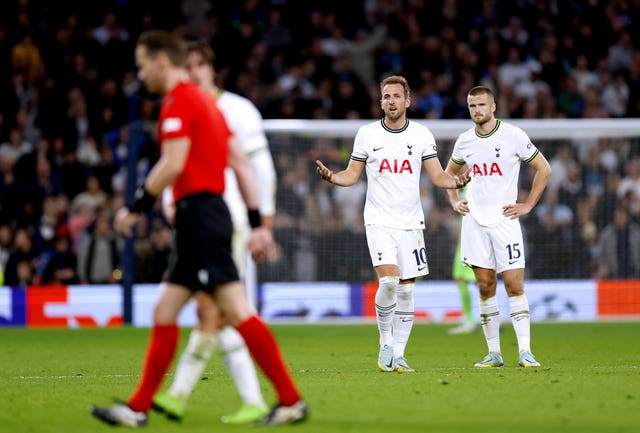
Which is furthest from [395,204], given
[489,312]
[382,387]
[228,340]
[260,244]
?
[260,244]

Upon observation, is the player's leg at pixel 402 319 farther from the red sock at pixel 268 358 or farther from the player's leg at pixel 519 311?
the red sock at pixel 268 358

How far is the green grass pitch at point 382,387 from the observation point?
23.1 feet

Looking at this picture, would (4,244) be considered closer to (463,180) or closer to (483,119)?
(483,119)

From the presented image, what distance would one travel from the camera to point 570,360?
12039 mm

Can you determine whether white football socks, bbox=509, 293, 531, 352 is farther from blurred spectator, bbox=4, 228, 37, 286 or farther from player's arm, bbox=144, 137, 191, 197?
blurred spectator, bbox=4, 228, 37, 286

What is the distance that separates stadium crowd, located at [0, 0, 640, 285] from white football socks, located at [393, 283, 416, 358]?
910cm

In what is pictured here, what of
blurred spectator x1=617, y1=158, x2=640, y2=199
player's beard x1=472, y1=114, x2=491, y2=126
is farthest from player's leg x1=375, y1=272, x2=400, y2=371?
blurred spectator x1=617, y1=158, x2=640, y2=199

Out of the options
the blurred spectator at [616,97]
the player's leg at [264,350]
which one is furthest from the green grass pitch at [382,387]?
the blurred spectator at [616,97]

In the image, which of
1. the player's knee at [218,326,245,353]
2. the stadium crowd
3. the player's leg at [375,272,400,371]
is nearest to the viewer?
the player's knee at [218,326,245,353]

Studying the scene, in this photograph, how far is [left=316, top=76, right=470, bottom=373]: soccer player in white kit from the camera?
1073 cm

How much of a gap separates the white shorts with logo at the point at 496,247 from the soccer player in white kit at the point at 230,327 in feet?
12.6

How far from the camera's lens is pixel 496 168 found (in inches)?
440

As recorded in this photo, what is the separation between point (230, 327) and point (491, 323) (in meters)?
4.36

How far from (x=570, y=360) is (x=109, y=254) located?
33.4 feet
